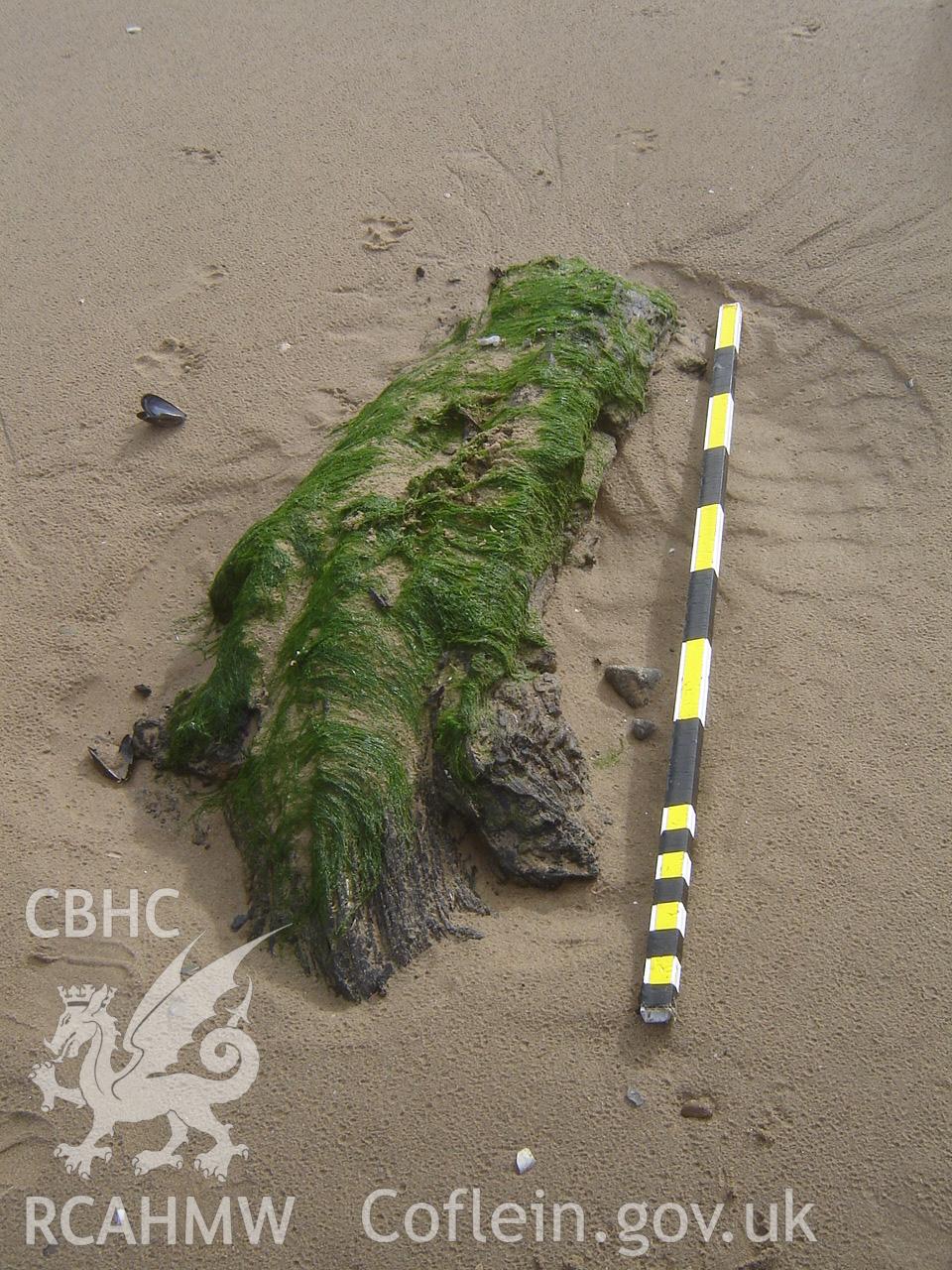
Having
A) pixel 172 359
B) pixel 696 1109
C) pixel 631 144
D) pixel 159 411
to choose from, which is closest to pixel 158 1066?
pixel 696 1109

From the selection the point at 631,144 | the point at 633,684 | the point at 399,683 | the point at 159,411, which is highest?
the point at 631,144

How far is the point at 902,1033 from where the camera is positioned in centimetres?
311

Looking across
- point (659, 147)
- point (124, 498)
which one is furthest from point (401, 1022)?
point (659, 147)

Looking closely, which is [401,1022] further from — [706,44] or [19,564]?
[706,44]

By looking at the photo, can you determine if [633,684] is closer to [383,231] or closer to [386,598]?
[386,598]

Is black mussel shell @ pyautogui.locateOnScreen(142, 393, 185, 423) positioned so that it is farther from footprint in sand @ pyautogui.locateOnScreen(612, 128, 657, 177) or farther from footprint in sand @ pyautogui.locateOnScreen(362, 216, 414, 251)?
footprint in sand @ pyautogui.locateOnScreen(612, 128, 657, 177)

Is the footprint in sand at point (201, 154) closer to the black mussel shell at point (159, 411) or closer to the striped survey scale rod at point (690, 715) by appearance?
the black mussel shell at point (159, 411)

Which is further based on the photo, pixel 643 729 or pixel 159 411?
pixel 159 411

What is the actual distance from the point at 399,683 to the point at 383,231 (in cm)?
303

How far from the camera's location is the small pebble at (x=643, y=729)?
3.80 m

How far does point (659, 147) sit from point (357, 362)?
212cm

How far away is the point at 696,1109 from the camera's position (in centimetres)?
299

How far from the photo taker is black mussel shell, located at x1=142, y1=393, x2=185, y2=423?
4.79 metres

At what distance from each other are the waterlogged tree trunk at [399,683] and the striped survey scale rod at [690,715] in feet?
0.84
